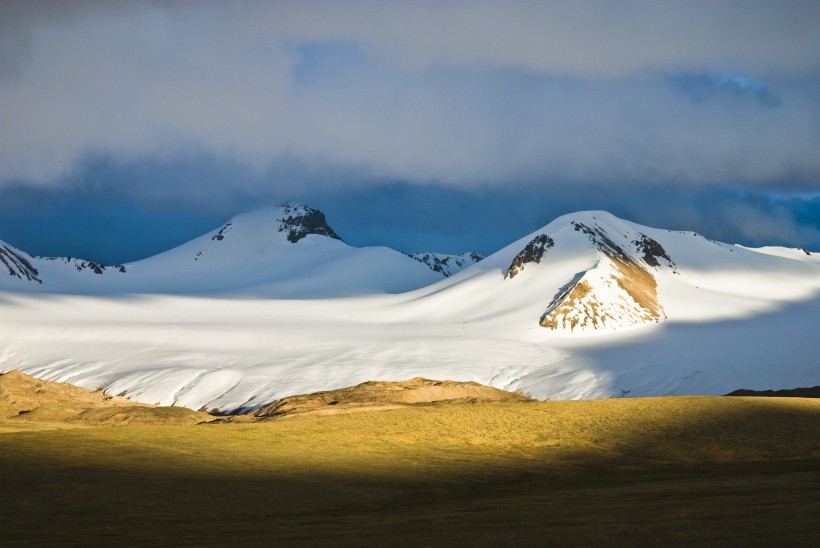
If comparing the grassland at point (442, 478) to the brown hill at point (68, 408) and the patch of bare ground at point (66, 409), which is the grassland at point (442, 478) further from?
the brown hill at point (68, 408)

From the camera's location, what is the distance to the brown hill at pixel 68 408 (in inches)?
3501

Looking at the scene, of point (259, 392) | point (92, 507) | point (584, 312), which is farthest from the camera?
point (584, 312)

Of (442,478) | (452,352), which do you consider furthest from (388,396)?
(452,352)

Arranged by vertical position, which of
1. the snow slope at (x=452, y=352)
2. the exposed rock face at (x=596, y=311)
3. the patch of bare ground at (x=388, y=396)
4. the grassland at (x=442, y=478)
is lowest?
the grassland at (x=442, y=478)

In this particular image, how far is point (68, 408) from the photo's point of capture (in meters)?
95.5

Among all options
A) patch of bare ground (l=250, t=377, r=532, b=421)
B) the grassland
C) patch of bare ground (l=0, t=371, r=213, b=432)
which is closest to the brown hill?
patch of bare ground (l=0, t=371, r=213, b=432)

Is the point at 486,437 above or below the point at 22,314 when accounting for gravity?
below

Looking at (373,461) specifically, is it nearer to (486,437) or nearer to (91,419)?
(486,437)

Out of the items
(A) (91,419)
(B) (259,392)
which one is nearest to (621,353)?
(B) (259,392)

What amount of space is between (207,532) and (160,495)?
29.9 ft

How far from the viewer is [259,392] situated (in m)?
126

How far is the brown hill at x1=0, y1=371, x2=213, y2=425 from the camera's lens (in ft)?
292

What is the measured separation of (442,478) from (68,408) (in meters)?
62.1

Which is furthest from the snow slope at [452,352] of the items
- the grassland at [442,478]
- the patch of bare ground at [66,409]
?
the grassland at [442,478]
